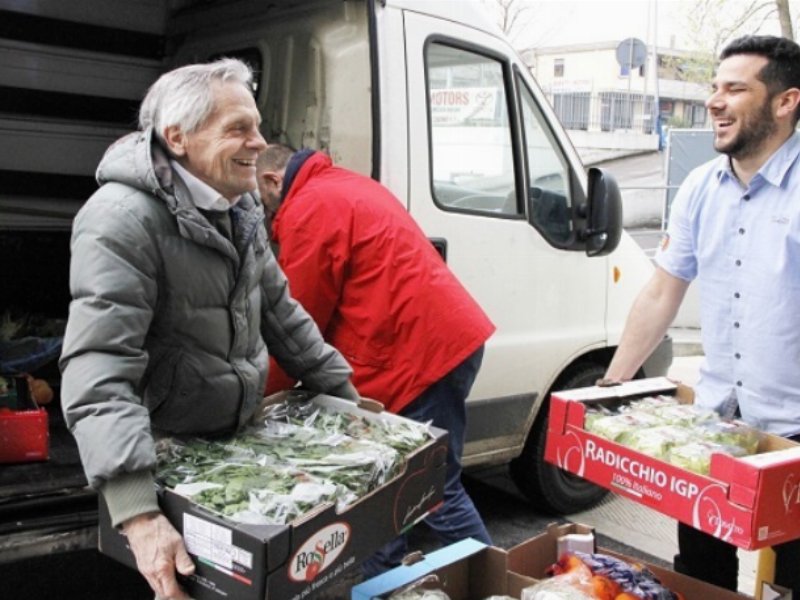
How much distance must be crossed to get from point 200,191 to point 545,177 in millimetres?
2381

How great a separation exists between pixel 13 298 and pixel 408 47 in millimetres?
2358

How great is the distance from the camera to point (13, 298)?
4.48 meters

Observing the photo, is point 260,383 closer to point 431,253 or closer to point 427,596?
point 427,596

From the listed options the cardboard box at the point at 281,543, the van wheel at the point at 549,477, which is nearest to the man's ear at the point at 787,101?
the cardboard box at the point at 281,543

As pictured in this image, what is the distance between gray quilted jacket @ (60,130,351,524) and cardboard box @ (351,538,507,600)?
0.55 metres

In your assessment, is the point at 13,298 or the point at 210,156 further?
the point at 13,298

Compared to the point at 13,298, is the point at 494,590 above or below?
below

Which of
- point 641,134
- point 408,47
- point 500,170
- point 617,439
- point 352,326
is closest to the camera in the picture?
point 617,439

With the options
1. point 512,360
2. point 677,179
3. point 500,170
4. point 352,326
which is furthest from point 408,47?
point 677,179

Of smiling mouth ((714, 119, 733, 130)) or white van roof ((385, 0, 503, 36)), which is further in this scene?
white van roof ((385, 0, 503, 36))

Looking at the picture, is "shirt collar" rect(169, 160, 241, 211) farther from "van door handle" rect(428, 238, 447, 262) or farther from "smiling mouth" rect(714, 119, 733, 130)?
"van door handle" rect(428, 238, 447, 262)

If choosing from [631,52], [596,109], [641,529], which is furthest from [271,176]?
[596,109]

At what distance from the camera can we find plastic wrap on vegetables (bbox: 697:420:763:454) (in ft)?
7.12

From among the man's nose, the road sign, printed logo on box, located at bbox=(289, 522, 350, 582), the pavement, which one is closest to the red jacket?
the man's nose
